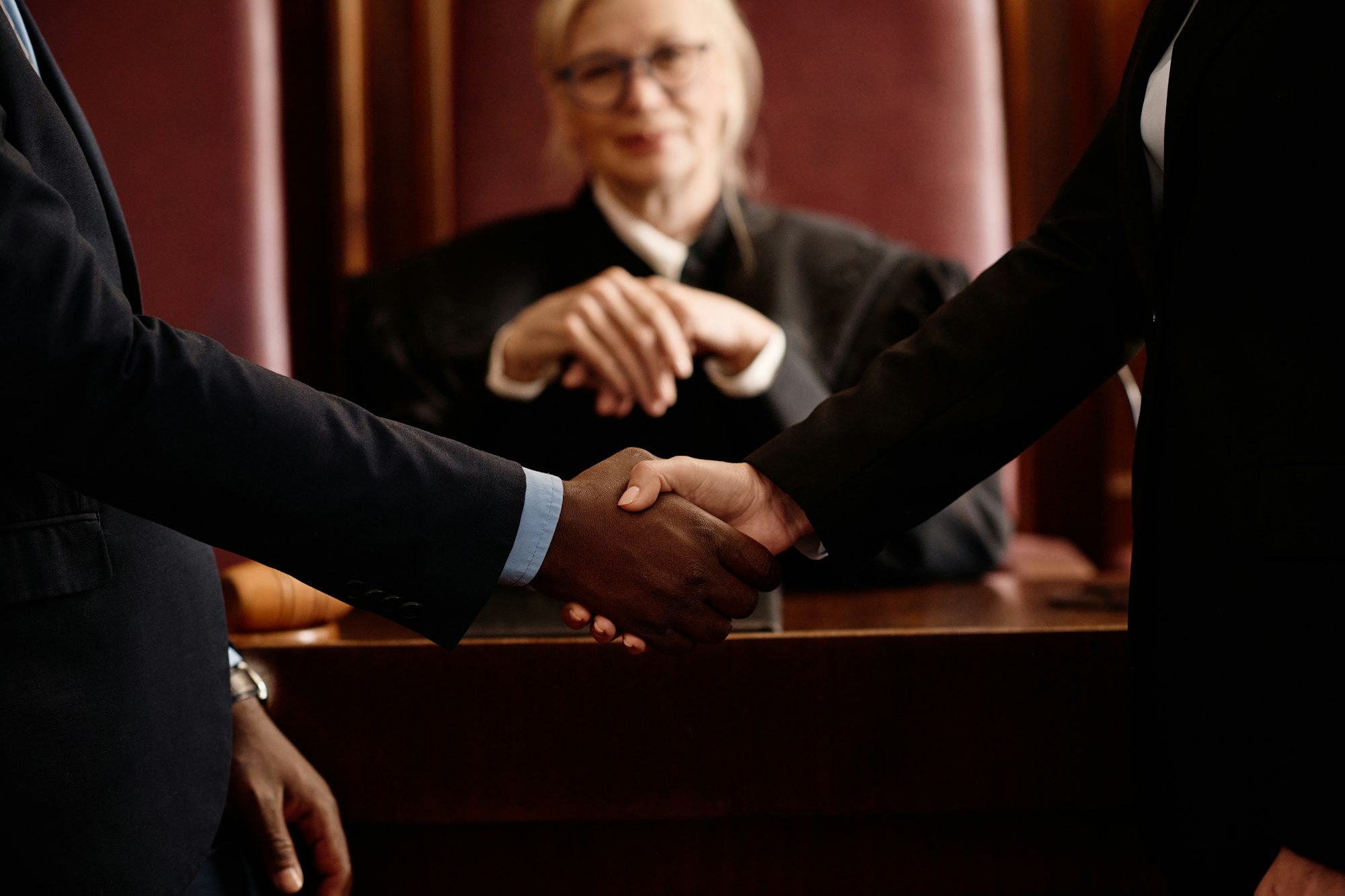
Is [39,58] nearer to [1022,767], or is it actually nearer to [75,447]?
[75,447]

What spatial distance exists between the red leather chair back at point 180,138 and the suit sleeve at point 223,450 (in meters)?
0.95

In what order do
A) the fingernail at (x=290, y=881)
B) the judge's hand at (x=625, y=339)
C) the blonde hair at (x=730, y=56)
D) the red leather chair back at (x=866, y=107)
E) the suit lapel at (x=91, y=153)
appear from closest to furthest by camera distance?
the suit lapel at (x=91, y=153) < the fingernail at (x=290, y=881) < the judge's hand at (x=625, y=339) < the blonde hair at (x=730, y=56) < the red leather chair back at (x=866, y=107)

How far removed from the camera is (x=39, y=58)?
2.35ft

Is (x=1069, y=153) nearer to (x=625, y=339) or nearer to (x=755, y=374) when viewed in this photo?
(x=755, y=374)

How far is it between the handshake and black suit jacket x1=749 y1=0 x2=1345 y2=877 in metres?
0.30

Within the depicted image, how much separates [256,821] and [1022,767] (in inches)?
23.5

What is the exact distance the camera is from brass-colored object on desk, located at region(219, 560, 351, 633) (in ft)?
3.02

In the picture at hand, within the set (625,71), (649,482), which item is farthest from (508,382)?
(649,482)

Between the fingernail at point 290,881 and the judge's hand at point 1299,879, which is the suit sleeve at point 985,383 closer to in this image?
the judge's hand at point 1299,879

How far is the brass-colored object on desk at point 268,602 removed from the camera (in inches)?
36.3

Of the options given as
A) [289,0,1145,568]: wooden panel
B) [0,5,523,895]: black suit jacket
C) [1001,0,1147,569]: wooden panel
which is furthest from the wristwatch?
[1001,0,1147,569]: wooden panel

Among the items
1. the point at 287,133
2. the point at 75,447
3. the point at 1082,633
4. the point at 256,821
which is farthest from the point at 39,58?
the point at 287,133

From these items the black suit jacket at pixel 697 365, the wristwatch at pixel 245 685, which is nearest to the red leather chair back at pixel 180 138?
the black suit jacket at pixel 697 365

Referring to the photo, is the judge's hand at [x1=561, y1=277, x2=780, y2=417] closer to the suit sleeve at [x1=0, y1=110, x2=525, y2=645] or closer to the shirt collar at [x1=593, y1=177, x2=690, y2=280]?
the shirt collar at [x1=593, y1=177, x2=690, y2=280]
